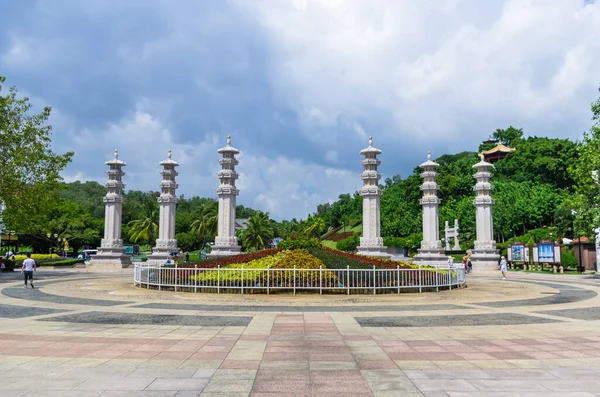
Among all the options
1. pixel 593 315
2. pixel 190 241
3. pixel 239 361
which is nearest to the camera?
pixel 239 361

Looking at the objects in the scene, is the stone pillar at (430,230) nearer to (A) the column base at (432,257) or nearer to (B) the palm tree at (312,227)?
(A) the column base at (432,257)

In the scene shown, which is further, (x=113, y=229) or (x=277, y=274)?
(x=113, y=229)

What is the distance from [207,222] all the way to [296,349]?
59883mm

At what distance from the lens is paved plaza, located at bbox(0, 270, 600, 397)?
254 inches

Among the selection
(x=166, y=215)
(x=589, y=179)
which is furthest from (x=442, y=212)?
(x=166, y=215)

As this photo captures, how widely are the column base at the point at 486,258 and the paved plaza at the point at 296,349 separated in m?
26.8

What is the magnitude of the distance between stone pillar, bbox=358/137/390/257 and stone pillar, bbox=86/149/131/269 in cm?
2355

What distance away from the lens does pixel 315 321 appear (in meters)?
12.3

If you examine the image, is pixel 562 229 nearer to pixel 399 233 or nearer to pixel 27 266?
pixel 399 233

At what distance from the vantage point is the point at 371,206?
133 feet

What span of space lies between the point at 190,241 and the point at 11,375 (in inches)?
2813

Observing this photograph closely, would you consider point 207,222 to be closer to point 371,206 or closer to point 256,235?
point 256,235

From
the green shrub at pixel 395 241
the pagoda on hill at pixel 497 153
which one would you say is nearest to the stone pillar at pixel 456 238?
the green shrub at pixel 395 241

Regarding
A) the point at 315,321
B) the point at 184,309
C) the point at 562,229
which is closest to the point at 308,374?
the point at 315,321
